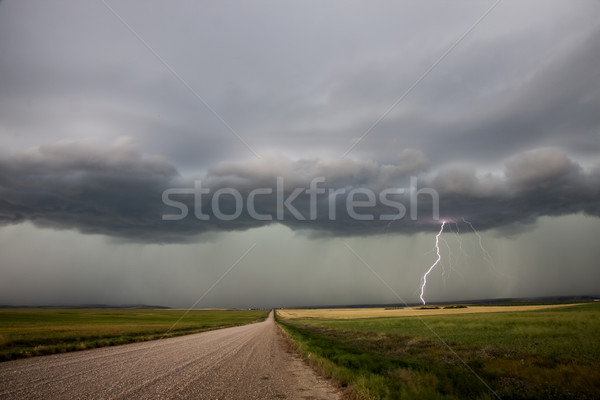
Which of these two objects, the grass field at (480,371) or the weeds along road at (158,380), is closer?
the weeds along road at (158,380)

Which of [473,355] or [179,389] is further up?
[179,389]

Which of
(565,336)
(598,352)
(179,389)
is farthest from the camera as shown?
(565,336)

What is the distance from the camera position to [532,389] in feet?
34.8

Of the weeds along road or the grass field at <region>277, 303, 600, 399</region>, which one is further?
the grass field at <region>277, 303, 600, 399</region>

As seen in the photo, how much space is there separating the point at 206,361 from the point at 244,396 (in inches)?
333

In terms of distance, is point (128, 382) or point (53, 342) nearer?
point (128, 382)

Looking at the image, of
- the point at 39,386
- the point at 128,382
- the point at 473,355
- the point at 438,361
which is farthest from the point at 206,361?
the point at 473,355

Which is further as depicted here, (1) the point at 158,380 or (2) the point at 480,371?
(2) the point at 480,371

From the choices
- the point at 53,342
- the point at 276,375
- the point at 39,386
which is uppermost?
the point at 39,386

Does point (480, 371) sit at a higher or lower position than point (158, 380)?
lower

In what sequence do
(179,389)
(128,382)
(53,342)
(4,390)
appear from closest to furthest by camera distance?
(4,390)
(179,389)
(128,382)
(53,342)

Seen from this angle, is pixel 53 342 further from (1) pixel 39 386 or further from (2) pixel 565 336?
(2) pixel 565 336

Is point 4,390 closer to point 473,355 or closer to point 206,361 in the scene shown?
point 206,361

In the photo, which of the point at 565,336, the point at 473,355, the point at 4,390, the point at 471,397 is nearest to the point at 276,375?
the point at 471,397
